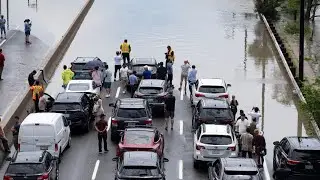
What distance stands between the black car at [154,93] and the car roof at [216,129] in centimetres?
586

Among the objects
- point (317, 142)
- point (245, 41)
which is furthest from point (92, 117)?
point (245, 41)

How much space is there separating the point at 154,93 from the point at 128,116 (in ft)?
12.8

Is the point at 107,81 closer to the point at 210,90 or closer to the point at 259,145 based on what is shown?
the point at 210,90

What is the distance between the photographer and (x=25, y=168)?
2336 cm

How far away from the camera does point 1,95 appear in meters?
A: 35.9

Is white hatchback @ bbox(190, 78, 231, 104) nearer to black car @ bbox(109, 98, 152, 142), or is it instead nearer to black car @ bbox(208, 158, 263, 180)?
black car @ bbox(109, 98, 152, 142)

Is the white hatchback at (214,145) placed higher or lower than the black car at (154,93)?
lower

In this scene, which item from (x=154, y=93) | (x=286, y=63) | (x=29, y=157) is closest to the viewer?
(x=29, y=157)

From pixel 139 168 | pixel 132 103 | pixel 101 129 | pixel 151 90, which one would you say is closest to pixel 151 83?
pixel 151 90

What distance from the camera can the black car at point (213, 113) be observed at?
29266 millimetres

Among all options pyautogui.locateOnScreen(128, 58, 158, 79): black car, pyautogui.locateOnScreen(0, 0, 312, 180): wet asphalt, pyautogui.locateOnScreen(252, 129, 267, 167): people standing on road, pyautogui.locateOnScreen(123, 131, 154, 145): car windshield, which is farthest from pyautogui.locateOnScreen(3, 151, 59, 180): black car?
pyautogui.locateOnScreen(128, 58, 158, 79): black car

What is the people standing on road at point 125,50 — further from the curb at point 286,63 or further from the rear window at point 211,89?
the rear window at point 211,89

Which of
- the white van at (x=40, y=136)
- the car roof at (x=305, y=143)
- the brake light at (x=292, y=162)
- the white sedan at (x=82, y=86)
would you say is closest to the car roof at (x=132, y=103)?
the white van at (x=40, y=136)

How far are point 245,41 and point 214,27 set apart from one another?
596 centimetres
